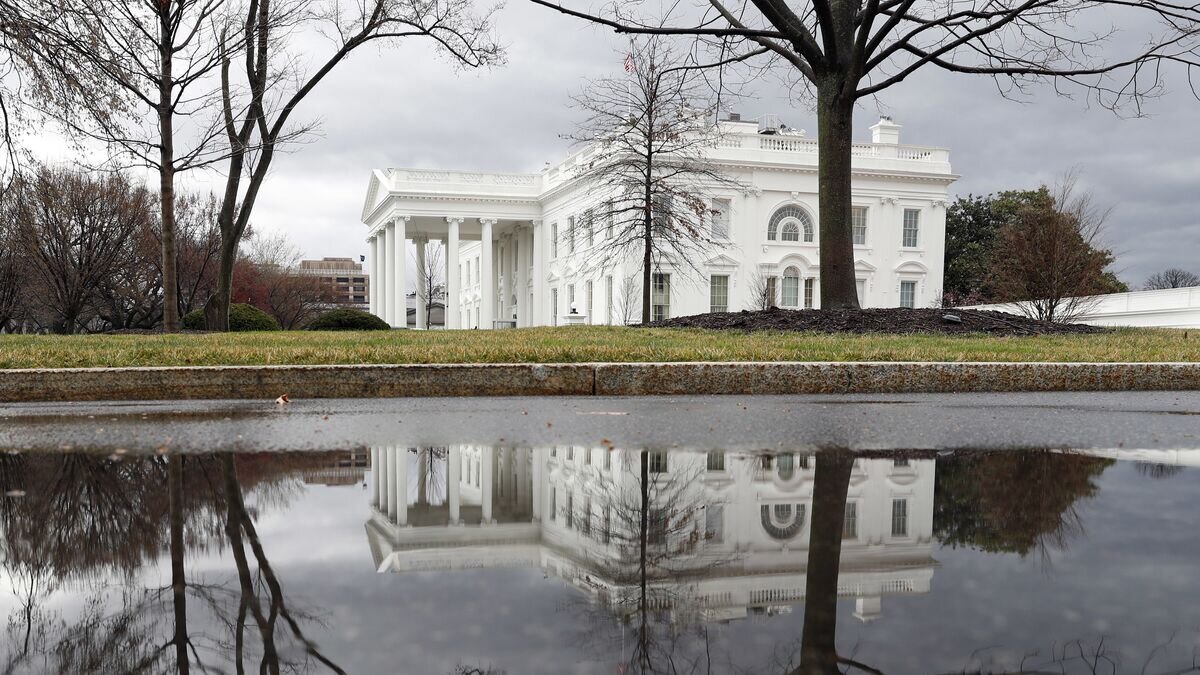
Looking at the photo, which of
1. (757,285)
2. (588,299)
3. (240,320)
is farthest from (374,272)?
(240,320)

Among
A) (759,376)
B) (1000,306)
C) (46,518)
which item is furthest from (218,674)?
(1000,306)

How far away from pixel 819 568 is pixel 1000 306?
4045cm

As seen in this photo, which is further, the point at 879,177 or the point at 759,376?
the point at 879,177

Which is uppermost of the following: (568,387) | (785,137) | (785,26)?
(785,137)

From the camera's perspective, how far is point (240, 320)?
90.2 ft

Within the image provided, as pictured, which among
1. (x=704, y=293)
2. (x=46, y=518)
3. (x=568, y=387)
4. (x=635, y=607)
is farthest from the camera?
(x=704, y=293)

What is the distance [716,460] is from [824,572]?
6.40 feet

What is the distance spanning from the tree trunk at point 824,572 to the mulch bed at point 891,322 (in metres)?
9.86

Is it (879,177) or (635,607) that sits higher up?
(879,177)

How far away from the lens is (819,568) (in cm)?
267

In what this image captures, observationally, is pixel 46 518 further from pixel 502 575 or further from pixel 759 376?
pixel 759 376

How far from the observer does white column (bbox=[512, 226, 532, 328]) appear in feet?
192

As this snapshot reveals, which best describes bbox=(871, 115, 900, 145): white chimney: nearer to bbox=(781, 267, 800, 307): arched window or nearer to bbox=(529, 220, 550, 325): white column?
bbox=(781, 267, 800, 307): arched window

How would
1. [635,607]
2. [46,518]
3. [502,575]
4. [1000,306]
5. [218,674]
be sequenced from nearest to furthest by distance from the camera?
[218,674] → [635,607] → [502,575] → [46,518] → [1000,306]
